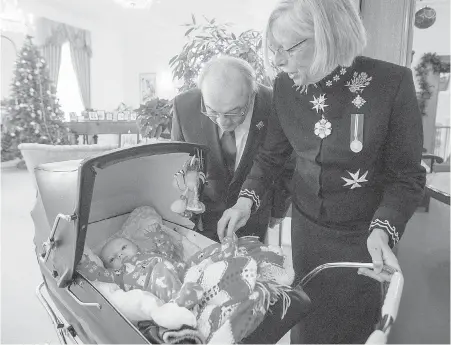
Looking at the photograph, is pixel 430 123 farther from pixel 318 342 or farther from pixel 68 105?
pixel 68 105

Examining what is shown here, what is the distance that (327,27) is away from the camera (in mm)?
956

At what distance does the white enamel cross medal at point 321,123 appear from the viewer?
1080 mm

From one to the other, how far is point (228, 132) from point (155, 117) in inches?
53.2

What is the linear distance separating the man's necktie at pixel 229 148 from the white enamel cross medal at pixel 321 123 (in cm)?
45

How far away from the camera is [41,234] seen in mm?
1340

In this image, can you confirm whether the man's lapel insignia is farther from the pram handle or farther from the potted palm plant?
the potted palm plant

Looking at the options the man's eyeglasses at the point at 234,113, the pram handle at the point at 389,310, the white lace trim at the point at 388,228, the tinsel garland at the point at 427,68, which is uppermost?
the tinsel garland at the point at 427,68

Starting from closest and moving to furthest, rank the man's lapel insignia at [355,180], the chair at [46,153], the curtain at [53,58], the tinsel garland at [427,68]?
the man's lapel insignia at [355,180] → the tinsel garland at [427,68] → the chair at [46,153] → the curtain at [53,58]

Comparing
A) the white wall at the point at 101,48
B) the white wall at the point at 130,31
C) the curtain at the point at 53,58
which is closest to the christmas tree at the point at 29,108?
the white wall at the point at 130,31

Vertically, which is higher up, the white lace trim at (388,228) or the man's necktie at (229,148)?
the man's necktie at (229,148)

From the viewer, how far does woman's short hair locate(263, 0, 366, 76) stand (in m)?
0.96

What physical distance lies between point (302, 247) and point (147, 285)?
1.72ft

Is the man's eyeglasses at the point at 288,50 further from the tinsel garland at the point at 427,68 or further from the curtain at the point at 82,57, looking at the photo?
the curtain at the point at 82,57

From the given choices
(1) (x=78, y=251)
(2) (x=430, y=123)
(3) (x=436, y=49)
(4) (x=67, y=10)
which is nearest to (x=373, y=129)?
(1) (x=78, y=251)
